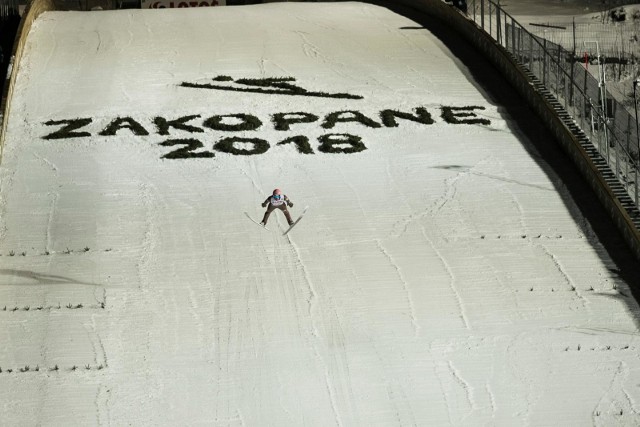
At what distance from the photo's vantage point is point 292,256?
2153cm

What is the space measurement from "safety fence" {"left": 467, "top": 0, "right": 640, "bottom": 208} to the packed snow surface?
0.94 metres

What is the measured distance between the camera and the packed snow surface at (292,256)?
18.3 meters

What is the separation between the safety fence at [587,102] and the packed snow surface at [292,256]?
94 centimetres

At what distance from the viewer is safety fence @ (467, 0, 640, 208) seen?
23625 millimetres

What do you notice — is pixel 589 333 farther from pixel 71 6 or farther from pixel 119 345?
pixel 71 6

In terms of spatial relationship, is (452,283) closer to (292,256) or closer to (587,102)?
(292,256)

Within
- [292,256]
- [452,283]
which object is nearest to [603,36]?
[292,256]

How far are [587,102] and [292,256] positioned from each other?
21.4 feet

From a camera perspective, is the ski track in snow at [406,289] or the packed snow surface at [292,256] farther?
the ski track in snow at [406,289]

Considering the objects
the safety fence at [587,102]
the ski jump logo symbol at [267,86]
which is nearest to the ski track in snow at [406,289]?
the safety fence at [587,102]

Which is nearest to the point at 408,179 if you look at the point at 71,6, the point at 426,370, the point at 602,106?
the point at 602,106

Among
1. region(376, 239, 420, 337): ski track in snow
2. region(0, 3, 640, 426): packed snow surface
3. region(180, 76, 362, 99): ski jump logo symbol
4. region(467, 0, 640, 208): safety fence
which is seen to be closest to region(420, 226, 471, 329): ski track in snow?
region(0, 3, 640, 426): packed snow surface

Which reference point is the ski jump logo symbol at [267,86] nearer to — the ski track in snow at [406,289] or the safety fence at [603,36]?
the ski track in snow at [406,289]

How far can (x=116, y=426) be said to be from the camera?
17641mm
